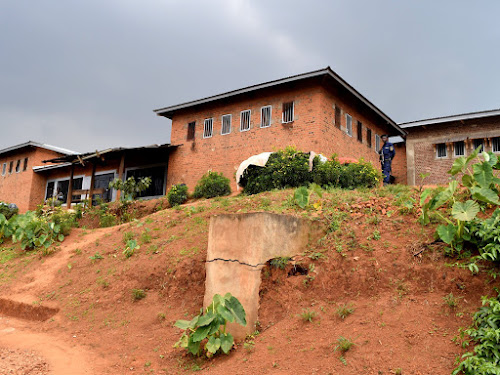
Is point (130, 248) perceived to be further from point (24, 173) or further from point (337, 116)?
point (24, 173)

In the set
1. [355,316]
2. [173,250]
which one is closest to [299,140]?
[173,250]

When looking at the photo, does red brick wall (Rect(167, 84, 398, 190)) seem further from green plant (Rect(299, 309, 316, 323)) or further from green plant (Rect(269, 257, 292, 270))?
green plant (Rect(299, 309, 316, 323))

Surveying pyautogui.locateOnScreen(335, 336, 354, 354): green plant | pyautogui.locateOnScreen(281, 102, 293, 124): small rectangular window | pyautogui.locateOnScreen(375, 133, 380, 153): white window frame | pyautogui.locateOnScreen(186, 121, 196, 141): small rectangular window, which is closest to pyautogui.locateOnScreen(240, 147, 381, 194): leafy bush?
pyautogui.locateOnScreen(281, 102, 293, 124): small rectangular window

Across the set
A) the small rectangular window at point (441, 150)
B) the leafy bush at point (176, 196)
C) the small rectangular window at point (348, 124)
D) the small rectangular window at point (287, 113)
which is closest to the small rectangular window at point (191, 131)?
the leafy bush at point (176, 196)

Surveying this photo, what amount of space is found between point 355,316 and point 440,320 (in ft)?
3.15

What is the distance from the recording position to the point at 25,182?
86.5ft

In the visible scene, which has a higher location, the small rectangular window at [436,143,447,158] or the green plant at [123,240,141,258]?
the small rectangular window at [436,143,447,158]

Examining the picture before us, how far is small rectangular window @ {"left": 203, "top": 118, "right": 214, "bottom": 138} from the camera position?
18.1m

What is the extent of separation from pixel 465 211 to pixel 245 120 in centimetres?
1260

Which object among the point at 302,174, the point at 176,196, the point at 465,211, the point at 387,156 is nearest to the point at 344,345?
the point at 465,211

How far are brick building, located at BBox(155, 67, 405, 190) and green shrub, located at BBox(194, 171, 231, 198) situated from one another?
Answer: 2060 millimetres

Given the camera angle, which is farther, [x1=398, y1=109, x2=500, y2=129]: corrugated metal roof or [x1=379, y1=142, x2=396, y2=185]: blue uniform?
[x1=398, y1=109, x2=500, y2=129]: corrugated metal roof

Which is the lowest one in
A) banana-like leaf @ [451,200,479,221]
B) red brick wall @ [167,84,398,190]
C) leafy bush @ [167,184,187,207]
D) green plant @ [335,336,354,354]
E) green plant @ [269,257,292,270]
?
green plant @ [335,336,354,354]

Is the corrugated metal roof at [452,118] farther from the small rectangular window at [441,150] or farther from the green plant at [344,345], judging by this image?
the green plant at [344,345]
